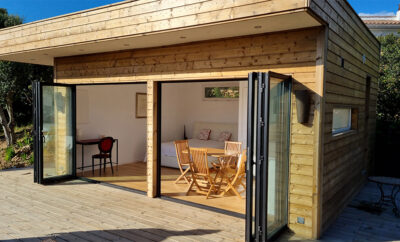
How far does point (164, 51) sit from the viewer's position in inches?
198

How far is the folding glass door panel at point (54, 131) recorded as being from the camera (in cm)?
602

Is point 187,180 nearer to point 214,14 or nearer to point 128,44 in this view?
point 128,44

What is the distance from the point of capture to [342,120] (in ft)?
16.7

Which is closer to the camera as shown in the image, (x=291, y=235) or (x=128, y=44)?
(x=291, y=235)

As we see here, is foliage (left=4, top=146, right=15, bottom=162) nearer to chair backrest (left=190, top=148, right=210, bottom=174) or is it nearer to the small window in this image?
chair backrest (left=190, top=148, right=210, bottom=174)

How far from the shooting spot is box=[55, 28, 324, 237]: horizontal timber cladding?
3812mm

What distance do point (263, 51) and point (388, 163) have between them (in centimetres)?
535

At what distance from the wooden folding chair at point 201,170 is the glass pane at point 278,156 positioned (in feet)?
4.82

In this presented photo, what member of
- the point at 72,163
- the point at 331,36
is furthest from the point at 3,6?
the point at 331,36

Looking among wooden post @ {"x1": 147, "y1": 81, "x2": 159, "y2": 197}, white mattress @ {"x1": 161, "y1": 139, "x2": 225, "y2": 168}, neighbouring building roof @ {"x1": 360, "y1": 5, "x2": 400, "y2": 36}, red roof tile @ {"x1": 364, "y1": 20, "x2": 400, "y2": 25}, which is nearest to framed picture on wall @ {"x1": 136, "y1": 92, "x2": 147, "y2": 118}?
white mattress @ {"x1": 161, "y1": 139, "x2": 225, "y2": 168}

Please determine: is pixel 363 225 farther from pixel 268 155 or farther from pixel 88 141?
pixel 88 141

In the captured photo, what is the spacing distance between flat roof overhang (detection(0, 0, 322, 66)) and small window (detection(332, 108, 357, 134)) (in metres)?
1.61

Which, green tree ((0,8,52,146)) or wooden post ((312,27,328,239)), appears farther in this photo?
green tree ((0,8,52,146))

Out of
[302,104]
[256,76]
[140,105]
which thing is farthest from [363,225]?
[140,105]
